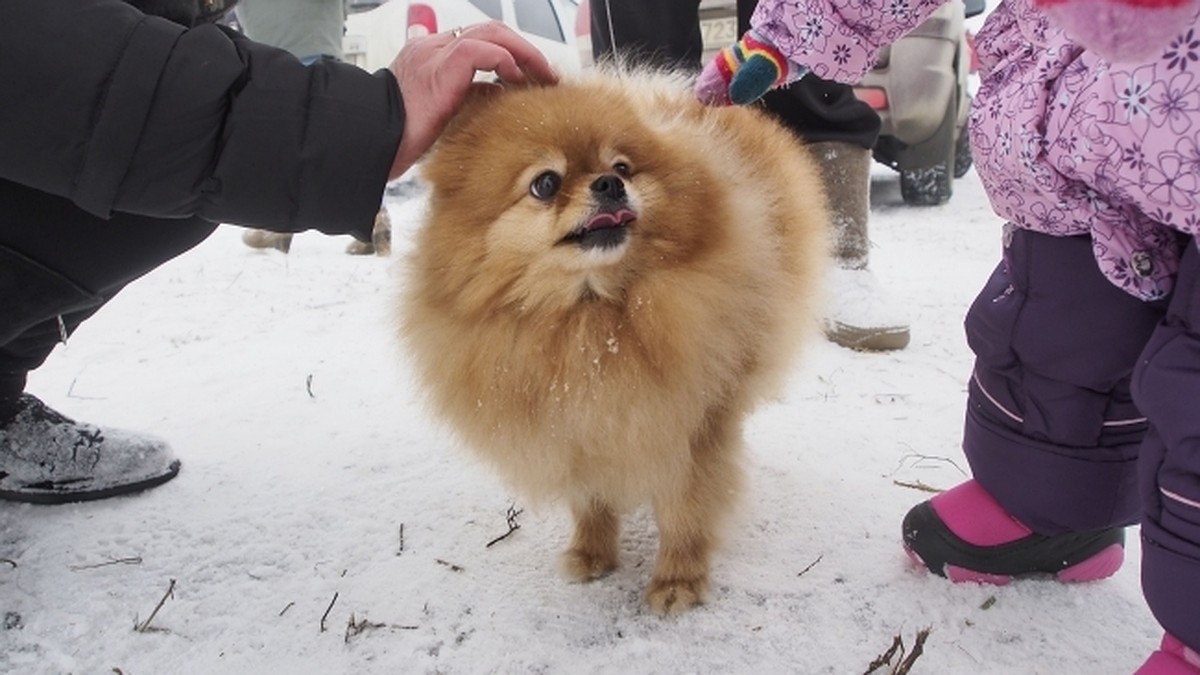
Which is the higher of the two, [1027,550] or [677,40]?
[677,40]

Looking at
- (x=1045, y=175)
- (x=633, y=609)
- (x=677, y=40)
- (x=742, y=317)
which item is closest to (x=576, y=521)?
(x=633, y=609)

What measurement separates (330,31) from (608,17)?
134 centimetres

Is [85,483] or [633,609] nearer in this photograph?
[633,609]

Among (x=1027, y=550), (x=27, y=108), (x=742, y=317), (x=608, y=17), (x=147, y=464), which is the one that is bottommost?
(x=147, y=464)

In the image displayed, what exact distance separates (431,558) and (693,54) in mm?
1475

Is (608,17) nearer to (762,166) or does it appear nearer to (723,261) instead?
(762,166)

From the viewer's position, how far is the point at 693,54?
88.3 inches

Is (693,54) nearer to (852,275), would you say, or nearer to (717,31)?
(852,275)

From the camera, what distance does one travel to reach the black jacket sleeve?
1022 mm

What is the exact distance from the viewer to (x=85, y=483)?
5.20 ft

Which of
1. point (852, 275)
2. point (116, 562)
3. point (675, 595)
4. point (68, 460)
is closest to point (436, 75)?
point (675, 595)

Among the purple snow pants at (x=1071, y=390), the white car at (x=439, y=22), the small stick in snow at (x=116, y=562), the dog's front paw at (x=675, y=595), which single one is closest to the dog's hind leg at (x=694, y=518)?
the dog's front paw at (x=675, y=595)

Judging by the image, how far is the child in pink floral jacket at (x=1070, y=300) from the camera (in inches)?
36.4

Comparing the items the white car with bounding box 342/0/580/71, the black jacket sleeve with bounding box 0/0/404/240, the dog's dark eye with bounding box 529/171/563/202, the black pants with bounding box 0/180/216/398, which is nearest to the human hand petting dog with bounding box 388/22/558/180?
the black jacket sleeve with bounding box 0/0/404/240
